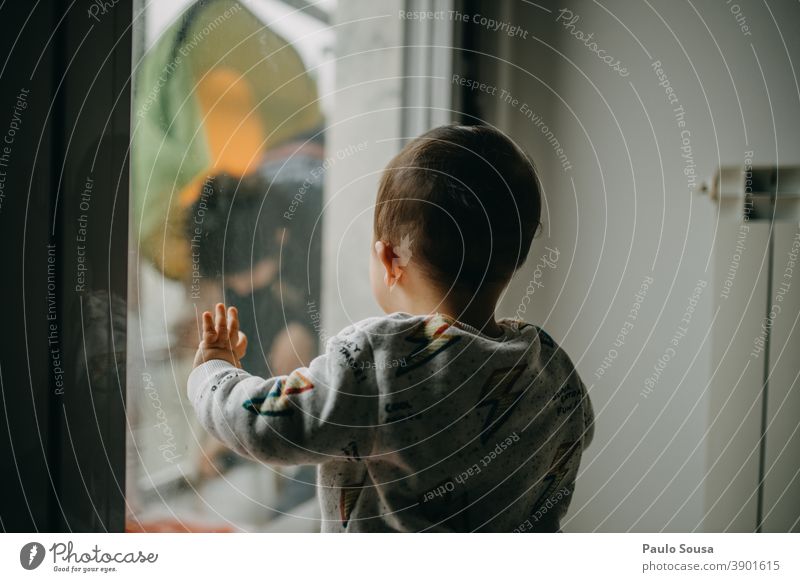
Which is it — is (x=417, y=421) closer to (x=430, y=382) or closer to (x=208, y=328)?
(x=430, y=382)

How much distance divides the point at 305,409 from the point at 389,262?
0.12 meters

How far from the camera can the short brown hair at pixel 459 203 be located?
417mm

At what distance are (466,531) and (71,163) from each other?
0.39m

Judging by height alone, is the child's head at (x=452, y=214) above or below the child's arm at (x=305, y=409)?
above

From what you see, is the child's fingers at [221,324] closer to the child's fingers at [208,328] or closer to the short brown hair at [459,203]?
the child's fingers at [208,328]

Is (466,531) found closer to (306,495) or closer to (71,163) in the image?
(306,495)

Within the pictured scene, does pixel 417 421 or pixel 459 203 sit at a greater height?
pixel 459 203

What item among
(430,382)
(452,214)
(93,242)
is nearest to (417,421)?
(430,382)

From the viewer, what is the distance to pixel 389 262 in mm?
439

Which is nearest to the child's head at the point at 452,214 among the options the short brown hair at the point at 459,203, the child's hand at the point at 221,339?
the short brown hair at the point at 459,203

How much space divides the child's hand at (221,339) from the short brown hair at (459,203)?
13 centimetres

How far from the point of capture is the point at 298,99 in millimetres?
463

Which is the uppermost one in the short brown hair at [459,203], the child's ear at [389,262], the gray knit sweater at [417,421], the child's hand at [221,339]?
the short brown hair at [459,203]
